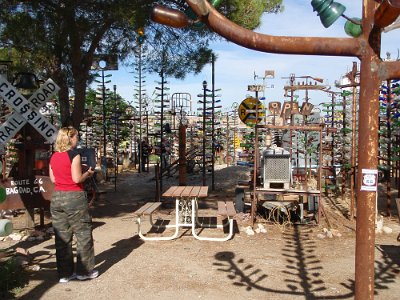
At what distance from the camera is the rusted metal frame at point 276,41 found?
8.16ft

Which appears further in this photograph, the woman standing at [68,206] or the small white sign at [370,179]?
the woman standing at [68,206]

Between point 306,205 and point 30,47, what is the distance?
253 inches

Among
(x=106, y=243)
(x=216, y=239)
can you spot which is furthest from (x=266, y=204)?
(x=106, y=243)

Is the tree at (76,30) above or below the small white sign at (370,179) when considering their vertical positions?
above

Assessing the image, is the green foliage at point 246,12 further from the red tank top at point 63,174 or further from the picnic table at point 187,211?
the red tank top at point 63,174

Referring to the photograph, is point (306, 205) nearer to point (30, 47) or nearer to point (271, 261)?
point (271, 261)

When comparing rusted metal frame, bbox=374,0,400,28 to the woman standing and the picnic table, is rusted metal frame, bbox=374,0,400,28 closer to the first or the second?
the woman standing

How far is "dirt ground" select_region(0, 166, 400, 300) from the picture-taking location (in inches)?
180

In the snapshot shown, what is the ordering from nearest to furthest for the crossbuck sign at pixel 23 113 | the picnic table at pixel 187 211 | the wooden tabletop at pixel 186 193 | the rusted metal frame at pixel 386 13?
1. the rusted metal frame at pixel 386 13
2. the crossbuck sign at pixel 23 113
3. the picnic table at pixel 187 211
4. the wooden tabletop at pixel 186 193

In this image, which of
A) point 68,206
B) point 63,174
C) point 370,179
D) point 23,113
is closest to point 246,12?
point 23,113

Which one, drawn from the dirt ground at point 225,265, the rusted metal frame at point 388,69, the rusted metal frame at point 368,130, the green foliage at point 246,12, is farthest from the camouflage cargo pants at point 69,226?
the green foliage at point 246,12

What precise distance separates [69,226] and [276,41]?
325 cm

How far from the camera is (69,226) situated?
478 cm

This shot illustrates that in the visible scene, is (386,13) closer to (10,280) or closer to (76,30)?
(10,280)
